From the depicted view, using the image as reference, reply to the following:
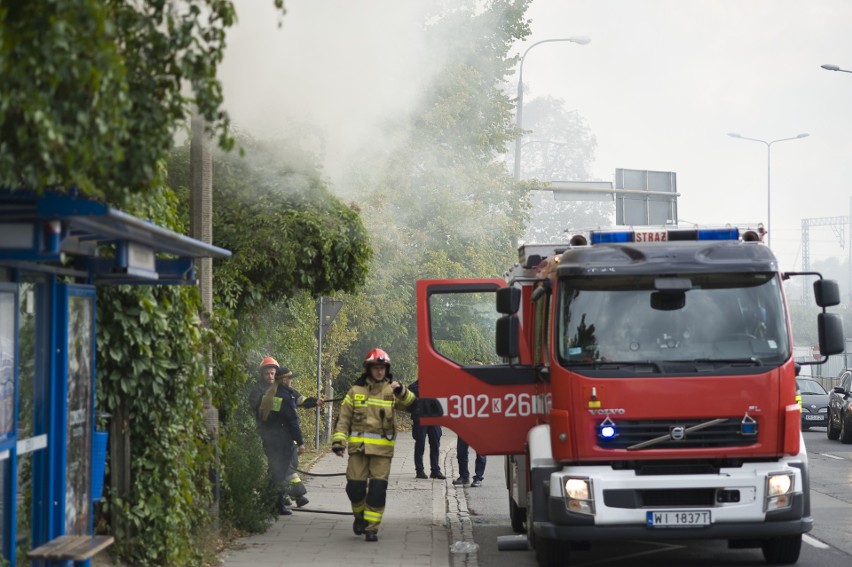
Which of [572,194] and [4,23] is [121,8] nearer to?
[4,23]

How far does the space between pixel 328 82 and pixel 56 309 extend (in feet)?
18.2

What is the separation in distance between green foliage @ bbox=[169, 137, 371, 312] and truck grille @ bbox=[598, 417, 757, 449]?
438cm

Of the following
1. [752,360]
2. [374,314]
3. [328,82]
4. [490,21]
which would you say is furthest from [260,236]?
[490,21]

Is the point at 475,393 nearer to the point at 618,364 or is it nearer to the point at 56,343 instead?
the point at 618,364

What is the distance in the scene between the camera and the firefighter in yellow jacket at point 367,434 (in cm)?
1173

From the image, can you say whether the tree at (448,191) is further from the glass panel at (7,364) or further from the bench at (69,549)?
the glass panel at (7,364)

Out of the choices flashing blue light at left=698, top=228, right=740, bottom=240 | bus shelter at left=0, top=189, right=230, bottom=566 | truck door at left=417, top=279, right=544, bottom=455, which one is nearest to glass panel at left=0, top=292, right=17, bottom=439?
bus shelter at left=0, top=189, right=230, bottom=566

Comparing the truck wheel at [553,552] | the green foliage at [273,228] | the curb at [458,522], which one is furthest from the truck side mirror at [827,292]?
the green foliage at [273,228]

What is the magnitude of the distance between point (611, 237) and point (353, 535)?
4.01 meters

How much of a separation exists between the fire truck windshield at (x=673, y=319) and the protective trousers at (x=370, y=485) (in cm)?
290

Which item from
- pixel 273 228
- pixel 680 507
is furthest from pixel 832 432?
pixel 680 507

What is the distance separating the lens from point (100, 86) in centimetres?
481

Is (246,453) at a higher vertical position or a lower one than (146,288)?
lower

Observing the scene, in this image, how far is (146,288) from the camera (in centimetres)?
851
